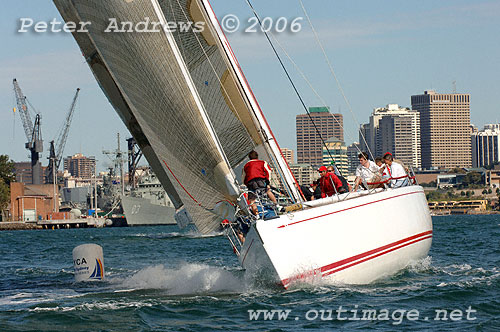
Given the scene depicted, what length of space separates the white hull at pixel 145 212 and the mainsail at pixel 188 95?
2437 inches

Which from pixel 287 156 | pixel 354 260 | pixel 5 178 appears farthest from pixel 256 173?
pixel 287 156

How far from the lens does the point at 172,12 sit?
33.7 ft

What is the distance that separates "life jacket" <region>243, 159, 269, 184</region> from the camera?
1002 centimetres

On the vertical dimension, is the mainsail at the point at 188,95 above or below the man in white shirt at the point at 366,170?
above

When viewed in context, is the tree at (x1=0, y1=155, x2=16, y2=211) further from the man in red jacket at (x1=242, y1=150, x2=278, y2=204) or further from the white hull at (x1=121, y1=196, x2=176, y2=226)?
the man in red jacket at (x1=242, y1=150, x2=278, y2=204)

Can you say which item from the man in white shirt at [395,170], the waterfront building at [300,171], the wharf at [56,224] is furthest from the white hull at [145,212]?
the man in white shirt at [395,170]

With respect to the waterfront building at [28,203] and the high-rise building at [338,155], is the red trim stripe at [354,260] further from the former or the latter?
the waterfront building at [28,203]

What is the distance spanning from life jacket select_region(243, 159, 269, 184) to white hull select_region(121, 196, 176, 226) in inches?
2453

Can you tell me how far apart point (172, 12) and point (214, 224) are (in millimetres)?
2844

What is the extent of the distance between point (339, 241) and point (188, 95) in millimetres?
2564

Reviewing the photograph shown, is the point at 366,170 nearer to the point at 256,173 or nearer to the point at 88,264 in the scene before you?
the point at 256,173

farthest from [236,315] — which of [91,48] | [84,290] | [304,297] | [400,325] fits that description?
[91,48]

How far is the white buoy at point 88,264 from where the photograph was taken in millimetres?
12961

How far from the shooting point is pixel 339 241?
9.66 meters
